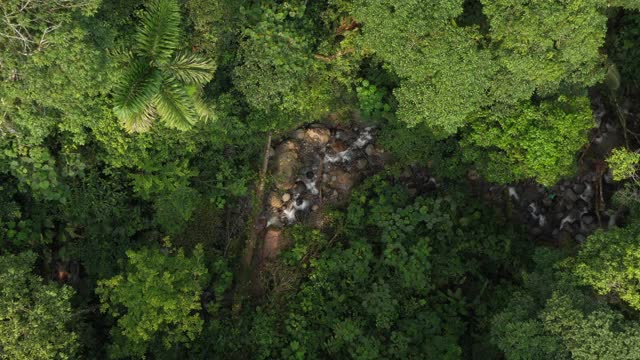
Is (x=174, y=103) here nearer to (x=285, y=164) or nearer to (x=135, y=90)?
(x=135, y=90)

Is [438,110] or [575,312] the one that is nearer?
[575,312]

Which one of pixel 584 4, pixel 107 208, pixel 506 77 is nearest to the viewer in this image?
pixel 584 4

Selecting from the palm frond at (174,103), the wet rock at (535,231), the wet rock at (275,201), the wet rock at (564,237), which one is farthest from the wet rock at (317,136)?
the wet rock at (564,237)

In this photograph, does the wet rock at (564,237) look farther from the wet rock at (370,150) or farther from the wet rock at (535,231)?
the wet rock at (370,150)

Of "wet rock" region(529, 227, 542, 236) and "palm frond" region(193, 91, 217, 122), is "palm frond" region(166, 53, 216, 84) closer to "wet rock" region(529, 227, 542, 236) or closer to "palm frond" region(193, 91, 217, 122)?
"palm frond" region(193, 91, 217, 122)

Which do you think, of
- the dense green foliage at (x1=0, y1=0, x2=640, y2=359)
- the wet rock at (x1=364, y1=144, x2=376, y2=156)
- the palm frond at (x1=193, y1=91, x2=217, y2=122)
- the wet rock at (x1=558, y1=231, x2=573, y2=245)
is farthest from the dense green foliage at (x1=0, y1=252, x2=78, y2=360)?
the wet rock at (x1=558, y1=231, x2=573, y2=245)

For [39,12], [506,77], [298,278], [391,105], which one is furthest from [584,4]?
[39,12]

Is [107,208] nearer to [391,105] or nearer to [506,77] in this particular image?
[391,105]
